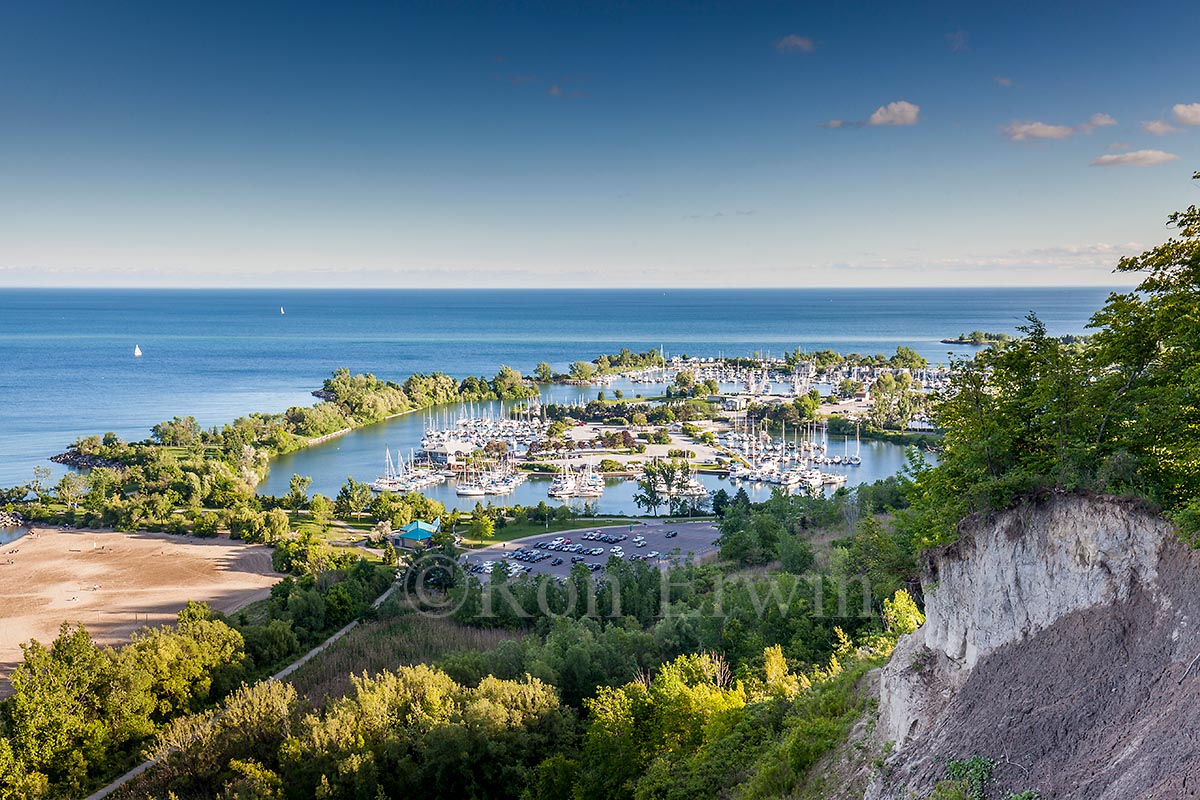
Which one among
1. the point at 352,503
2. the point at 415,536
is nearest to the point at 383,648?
the point at 415,536

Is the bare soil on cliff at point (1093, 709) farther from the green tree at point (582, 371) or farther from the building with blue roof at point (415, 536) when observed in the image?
the green tree at point (582, 371)

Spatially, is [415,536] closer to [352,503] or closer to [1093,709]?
[352,503]

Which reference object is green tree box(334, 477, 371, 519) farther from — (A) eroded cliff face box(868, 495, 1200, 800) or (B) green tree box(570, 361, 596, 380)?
(B) green tree box(570, 361, 596, 380)

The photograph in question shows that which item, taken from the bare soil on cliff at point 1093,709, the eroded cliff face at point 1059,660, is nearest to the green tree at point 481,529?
the eroded cliff face at point 1059,660

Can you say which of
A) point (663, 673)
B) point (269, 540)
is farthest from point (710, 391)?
point (663, 673)

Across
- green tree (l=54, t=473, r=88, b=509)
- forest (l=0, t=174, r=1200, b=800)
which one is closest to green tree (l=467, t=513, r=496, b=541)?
forest (l=0, t=174, r=1200, b=800)

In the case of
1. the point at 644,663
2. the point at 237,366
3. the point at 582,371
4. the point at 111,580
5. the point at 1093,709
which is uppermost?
the point at 1093,709
